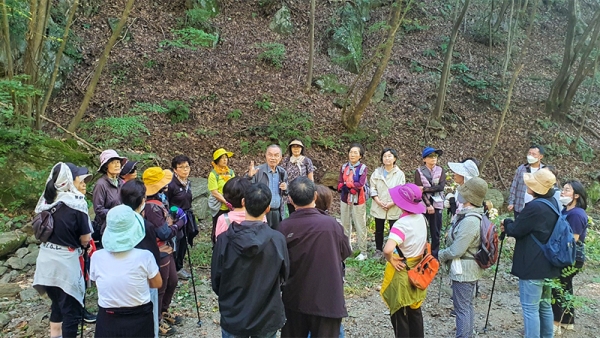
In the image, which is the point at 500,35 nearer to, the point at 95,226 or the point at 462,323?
the point at 462,323

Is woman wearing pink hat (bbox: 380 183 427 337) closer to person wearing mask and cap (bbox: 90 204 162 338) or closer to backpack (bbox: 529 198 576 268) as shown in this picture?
backpack (bbox: 529 198 576 268)

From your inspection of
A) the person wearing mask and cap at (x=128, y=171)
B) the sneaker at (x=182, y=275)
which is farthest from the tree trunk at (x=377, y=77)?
the person wearing mask and cap at (x=128, y=171)

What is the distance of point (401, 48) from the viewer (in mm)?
18203

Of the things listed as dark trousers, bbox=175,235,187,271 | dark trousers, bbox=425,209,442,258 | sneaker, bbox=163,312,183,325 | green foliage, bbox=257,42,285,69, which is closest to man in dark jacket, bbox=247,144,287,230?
dark trousers, bbox=175,235,187,271

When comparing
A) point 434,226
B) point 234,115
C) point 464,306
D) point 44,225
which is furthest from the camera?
point 234,115

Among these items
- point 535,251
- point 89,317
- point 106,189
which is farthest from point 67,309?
point 535,251

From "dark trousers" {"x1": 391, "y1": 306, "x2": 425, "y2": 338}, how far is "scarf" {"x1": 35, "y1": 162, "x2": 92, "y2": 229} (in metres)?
3.16

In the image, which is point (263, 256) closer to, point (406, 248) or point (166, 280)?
point (406, 248)

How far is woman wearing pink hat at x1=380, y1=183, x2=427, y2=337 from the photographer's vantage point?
11.6 ft

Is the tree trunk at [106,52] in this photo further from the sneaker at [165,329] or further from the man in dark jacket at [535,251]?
the man in dark jacket at [535,251]

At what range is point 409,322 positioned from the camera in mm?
3682

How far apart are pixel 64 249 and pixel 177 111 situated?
310 inches

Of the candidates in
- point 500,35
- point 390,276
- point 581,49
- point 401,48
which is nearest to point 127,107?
point 390,276

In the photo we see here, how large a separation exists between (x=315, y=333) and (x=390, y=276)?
0.93 metres
